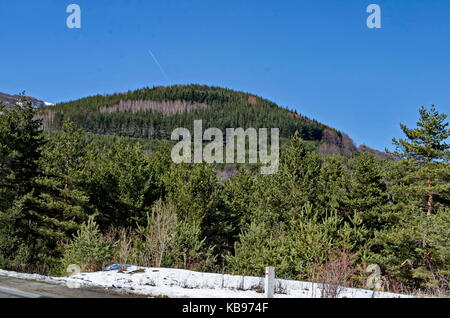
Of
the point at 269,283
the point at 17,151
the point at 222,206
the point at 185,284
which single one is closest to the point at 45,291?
the point at 185,284


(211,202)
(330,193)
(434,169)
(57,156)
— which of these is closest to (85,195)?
(57,156)

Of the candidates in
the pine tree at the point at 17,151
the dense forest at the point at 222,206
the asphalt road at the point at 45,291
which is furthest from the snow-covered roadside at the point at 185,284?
the pine tree at the point at 17,151

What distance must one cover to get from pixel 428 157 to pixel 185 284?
82.7ft

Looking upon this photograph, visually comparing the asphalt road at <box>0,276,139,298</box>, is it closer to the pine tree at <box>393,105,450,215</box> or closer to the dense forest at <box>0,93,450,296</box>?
the dense forest at <box>0,93,450,296</box>

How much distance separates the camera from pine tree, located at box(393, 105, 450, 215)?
92.5ft

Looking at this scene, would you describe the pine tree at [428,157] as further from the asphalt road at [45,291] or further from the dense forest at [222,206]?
the asphalt road at [45,291]

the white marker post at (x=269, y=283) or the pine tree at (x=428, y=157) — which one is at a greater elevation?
the pine tree at (x=428, y=157)

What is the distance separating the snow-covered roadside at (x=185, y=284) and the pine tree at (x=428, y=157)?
68.3 feet

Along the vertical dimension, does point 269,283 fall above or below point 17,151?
below

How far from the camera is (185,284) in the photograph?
34.5ft

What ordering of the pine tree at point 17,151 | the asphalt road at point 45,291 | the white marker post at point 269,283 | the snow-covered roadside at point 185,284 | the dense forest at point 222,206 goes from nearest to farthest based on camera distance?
1. the asphalt road at point 45,291
2. the white marker post at point 269,283
3. the snow-covered roadside at point 185,284
4. the dense forest at point 222,206
5. the pine tree at point 17,151

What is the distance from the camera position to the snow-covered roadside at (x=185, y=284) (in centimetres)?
913

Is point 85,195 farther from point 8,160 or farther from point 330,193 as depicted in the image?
point 330,193

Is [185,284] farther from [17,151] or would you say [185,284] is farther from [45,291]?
[17,151]
